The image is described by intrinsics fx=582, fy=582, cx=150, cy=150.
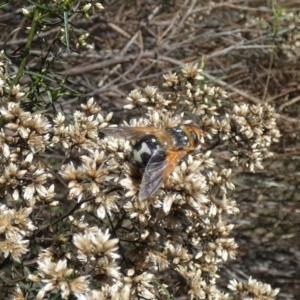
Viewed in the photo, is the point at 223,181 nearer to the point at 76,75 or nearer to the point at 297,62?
the point at 76,75

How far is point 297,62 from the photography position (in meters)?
7.57

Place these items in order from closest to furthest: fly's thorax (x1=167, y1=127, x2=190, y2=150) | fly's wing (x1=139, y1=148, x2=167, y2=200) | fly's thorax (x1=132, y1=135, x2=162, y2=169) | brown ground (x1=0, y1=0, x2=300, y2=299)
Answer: fly's wing (x1=139, y1=148, x2=167, y2=200)
fly's thorax (x1=132, y1=135, x2=162, y2=169)
fly's thorax (x1=167, y1=127, x2=190, y2=150)
brown ground (x1=0, y1=0, x2=300, y2=299)

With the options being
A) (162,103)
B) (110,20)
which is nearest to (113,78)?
(110,20)

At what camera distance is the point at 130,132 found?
8.96ft

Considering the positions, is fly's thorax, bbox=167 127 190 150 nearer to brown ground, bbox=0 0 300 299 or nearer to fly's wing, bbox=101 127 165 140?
fly's wing, bbox=101 127 165 140

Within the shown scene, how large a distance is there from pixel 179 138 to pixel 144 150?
248 millimetres

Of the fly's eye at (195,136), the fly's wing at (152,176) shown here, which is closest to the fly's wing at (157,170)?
the fly's wing at (152,176)

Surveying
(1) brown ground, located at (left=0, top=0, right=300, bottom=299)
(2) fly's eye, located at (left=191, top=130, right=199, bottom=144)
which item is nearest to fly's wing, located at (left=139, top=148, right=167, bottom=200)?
(2) fly's eye, located at (left=191, top=130, right=199, bottom=144)

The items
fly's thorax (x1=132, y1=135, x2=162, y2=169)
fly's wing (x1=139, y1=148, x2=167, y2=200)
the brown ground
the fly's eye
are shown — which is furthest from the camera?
the brown ground

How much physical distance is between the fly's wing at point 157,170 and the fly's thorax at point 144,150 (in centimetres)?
3

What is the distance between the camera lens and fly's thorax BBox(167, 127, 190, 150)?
2.69 metres

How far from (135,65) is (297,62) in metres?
2.32

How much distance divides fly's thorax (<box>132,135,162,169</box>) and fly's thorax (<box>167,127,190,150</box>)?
98 millimetres

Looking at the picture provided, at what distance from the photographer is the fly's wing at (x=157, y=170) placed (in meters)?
2.31
